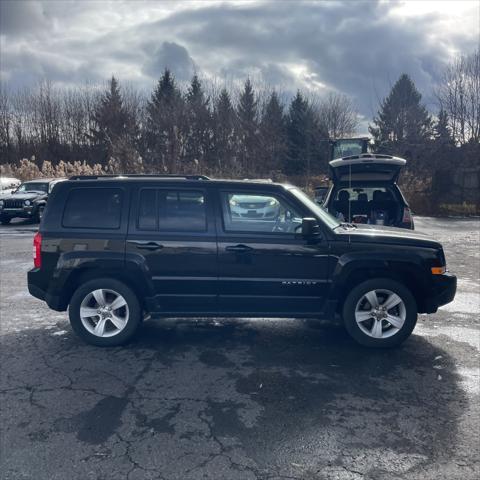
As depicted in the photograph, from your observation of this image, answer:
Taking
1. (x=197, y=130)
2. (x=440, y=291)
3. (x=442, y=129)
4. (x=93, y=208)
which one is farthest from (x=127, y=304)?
(x=197, y=130)

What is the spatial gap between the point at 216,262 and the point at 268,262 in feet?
1.90

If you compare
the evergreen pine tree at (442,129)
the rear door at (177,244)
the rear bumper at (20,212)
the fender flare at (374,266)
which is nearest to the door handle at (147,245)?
the rear door at (177,244)

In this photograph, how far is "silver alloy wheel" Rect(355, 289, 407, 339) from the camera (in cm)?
502

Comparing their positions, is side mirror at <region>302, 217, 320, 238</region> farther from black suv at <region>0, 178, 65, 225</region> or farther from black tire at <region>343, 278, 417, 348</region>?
black suv at <region>0, 178, 65, 225</region>

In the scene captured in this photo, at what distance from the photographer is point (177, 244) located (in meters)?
4.98

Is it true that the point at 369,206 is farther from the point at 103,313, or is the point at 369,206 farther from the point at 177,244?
the point at 103,313

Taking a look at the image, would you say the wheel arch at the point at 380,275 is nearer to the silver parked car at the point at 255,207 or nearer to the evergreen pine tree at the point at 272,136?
the silver parked car at the point at 255,207

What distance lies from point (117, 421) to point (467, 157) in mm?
24942

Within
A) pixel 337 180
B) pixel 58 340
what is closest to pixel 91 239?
pixel 58 340

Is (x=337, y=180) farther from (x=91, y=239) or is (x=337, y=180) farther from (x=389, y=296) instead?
(x=91, y=239)

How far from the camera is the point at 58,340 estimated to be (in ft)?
17.5

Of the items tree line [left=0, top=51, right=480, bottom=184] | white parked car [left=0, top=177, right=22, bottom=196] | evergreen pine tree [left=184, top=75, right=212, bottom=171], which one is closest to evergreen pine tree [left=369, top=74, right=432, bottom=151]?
tree line [left=0, top=51, right=480, bottom=184]

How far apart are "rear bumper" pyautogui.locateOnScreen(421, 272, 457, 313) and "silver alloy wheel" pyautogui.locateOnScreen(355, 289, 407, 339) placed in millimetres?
346

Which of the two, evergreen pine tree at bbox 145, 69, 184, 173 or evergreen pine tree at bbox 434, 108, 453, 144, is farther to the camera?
evergreen pine tree at bbox 145, 69, 184, 173
